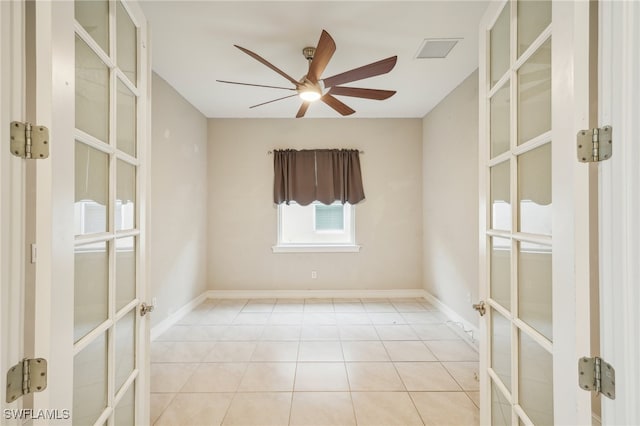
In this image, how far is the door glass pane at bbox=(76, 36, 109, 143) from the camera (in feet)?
3.48

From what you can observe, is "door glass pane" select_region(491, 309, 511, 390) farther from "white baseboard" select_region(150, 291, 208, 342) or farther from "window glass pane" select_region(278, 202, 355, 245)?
"window glass pane" select_region(278, 202, 355, 245)

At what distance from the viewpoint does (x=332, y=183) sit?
4527 millimetres

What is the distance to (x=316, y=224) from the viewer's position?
479 centimetres

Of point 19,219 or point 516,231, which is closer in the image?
point 19,219

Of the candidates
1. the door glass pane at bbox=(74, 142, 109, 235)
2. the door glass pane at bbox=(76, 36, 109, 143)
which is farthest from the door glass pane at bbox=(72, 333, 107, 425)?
the door glass pane at bbox=(76, 36, 109, 143)

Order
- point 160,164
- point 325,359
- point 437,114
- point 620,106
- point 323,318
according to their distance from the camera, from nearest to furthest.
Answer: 1. point 620,106
2. point 325,359
3. point 160,164
4. point 323,318
5. point 437,114

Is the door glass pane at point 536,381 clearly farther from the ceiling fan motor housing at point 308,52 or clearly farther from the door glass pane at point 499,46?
the ceiling fan motor housing at point 308,52

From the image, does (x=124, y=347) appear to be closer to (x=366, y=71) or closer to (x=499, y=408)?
(x=499, y=408)

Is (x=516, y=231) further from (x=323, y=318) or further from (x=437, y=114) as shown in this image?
(x=437, y=114)

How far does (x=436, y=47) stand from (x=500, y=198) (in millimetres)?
1902

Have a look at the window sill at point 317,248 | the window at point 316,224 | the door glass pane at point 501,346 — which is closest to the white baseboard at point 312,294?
the window sill at point 317,248

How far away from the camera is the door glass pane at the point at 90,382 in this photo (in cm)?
106

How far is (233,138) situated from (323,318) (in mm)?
2891

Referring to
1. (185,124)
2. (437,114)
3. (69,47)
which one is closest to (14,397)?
(69,47)
